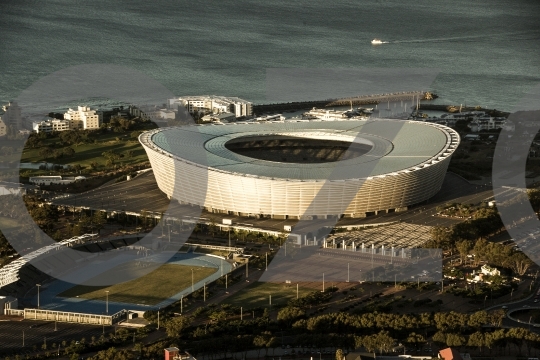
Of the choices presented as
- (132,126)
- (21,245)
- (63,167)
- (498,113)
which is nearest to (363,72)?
(498,113)

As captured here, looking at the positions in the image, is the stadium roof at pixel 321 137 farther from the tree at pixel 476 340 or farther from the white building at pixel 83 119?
the tree at pixel 476 340

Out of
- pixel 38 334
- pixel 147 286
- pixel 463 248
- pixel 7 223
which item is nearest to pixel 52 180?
pixel 7 223

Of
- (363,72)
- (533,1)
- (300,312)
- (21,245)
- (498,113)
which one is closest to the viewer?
(300,312)

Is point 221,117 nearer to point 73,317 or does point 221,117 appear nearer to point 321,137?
point 321,137

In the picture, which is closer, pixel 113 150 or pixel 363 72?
pixel 113 150

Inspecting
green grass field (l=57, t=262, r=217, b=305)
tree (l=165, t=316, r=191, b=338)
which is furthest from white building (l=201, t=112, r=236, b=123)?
tree (l=165, t=316, r=191, b=338)

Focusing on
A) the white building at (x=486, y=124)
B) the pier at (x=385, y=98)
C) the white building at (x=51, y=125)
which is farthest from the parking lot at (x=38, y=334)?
the pier at (x=385, y=98)

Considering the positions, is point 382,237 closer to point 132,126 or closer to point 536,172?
point 536,172
